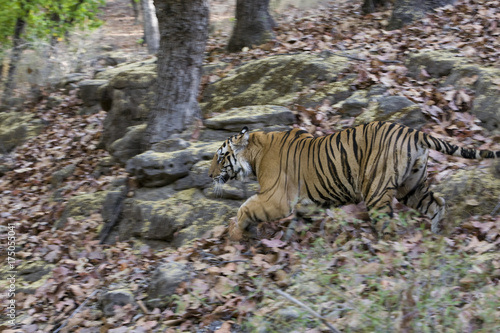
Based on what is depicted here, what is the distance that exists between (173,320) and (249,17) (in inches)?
326

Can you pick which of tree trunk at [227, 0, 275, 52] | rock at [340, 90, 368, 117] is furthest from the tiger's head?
tree trunk at [227, 0, 275, 52]

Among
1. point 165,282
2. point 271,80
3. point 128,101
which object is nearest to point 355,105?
point 271,80

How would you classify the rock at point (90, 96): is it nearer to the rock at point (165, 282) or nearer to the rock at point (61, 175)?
the rock at point (61, 175)

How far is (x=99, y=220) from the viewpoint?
729 centimetres

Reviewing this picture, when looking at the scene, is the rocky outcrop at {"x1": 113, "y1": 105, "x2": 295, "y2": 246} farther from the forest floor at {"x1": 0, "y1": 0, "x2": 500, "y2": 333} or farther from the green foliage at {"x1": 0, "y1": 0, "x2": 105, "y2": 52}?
the green foliage at {"x1": 0, "y1": 0, "x2": 105, "y2": 52}

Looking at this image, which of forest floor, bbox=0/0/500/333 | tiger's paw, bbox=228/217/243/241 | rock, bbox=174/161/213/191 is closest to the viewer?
forest floor, bbox=0/0/500/333

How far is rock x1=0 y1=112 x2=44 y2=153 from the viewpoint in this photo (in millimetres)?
12531

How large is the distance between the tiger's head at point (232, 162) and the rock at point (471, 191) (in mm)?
2356

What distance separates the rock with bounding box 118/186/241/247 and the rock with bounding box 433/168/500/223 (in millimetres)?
2645

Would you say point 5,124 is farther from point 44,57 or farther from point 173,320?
point 173,320

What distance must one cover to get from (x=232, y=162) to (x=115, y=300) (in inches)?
83.9

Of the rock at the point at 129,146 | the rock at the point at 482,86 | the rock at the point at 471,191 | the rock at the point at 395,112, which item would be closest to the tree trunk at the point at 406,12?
the rock at the point at 482,86

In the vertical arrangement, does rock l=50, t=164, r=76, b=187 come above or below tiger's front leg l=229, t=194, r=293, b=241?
below

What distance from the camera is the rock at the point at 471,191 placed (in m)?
5.34
